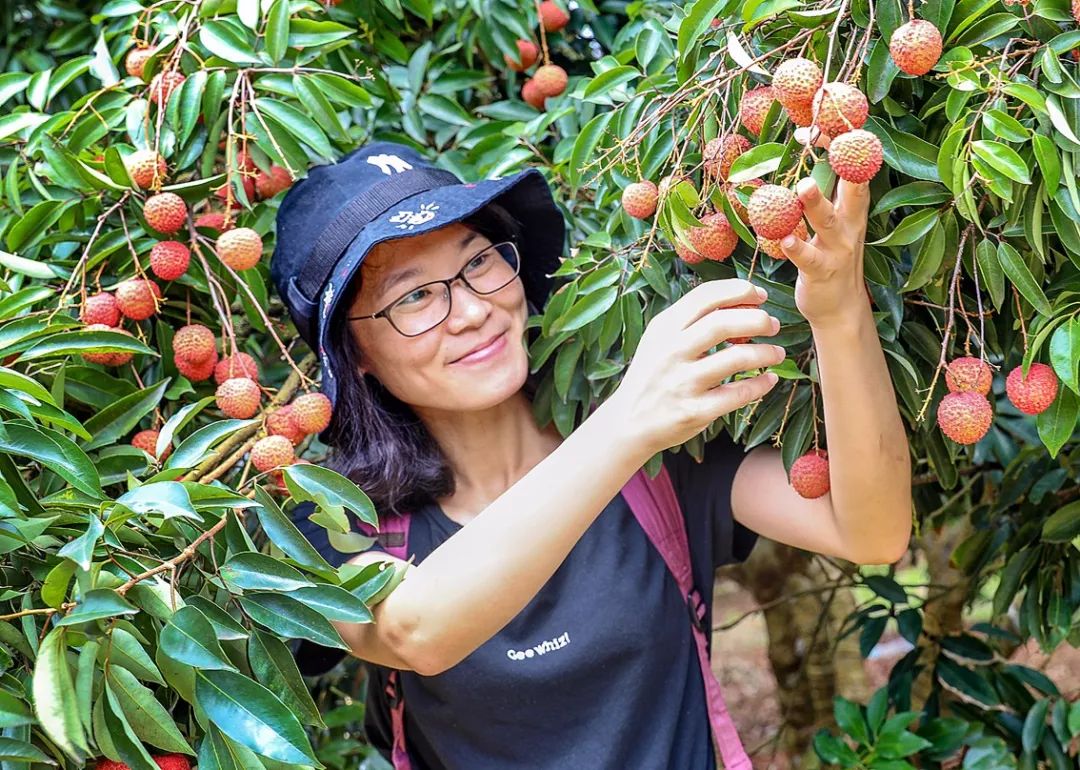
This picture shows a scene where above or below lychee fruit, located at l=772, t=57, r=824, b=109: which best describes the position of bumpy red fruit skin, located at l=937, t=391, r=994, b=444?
below

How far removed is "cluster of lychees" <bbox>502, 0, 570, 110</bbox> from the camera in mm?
1973

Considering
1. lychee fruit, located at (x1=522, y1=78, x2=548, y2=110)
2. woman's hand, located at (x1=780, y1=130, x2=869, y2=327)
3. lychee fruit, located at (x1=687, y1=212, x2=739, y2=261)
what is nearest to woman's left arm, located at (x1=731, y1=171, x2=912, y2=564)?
woman's hand, located at (x1=780, y1=130, x2=869, y2=327)

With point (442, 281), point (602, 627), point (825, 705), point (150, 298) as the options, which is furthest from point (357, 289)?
point (825, 705)

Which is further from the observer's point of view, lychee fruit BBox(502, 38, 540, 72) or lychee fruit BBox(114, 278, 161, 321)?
lychee fruit BBox(502, 38, 540, 72)

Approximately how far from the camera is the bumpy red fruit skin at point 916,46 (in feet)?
3.55

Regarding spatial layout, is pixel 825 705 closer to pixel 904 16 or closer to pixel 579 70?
pixel 579 70

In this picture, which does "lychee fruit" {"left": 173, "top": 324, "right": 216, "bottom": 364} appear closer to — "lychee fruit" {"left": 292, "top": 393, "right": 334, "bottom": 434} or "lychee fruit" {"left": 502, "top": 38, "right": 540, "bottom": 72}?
"lychee fruit" {"left": 292, "top": 393, "right": 334, "bottom": 434}

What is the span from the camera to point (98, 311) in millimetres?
1582

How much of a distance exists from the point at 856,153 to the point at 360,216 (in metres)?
0.74

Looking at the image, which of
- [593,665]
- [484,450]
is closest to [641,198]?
[484,450]

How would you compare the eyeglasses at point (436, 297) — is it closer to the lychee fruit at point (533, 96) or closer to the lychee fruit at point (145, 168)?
the lychee fruit at point (145, 168)

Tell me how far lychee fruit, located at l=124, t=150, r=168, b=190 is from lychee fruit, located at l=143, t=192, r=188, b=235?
0.10 ft

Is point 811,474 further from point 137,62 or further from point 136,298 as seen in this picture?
point 137,62

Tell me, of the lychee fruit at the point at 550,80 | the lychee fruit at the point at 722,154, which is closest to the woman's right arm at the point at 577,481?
the lychee fruit at the point at 722,154
